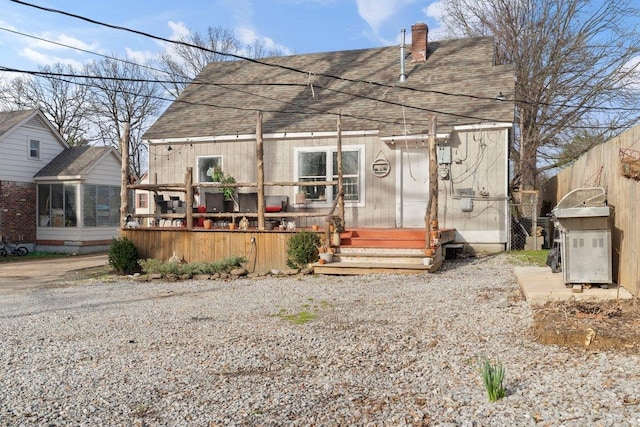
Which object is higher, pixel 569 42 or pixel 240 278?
pixel 569 42

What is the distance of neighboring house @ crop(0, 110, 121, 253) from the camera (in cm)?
1870

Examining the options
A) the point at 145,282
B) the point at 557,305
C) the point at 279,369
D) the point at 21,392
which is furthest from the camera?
the point at 145,282

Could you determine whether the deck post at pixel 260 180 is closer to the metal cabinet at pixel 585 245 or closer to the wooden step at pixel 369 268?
the wooden step at pixel 369 268

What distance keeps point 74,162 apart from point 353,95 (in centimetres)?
1164

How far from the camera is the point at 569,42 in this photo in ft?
67.3

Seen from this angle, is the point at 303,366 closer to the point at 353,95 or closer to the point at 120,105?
the point at 353,95

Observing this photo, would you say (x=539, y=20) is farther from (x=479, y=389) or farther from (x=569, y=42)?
(x=479, y=389)

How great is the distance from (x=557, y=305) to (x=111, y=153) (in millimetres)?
19020

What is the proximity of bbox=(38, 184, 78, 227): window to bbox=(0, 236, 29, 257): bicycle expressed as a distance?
1.26m

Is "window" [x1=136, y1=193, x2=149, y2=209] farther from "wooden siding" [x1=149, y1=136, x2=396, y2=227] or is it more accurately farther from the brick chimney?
the brick chimney

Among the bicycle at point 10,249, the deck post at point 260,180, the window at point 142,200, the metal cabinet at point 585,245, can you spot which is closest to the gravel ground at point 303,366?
the metal cabinet at point 585,245

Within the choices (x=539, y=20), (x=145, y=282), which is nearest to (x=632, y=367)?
(x=145, y=282)

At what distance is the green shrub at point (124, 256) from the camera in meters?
11.6

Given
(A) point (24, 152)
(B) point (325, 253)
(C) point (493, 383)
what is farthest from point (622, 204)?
(A) point (24, 152)
